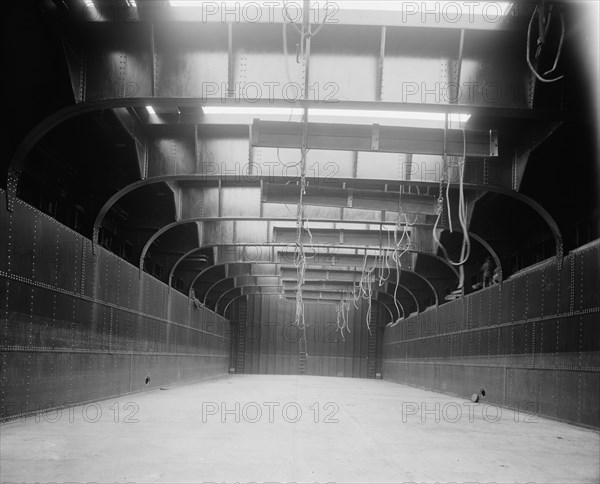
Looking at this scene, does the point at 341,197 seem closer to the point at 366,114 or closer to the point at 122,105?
the point at 366,114

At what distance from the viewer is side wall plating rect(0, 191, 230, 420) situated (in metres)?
10.4

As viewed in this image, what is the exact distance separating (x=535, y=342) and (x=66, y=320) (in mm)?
10206

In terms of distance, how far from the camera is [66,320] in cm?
1277

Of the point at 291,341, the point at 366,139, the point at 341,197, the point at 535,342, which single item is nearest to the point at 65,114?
the point at 366,139

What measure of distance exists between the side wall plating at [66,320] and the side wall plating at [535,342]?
9.86 meters

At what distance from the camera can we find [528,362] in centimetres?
1531

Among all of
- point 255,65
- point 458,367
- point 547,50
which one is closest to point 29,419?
point 255,65

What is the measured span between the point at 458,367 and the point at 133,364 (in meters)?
10.9

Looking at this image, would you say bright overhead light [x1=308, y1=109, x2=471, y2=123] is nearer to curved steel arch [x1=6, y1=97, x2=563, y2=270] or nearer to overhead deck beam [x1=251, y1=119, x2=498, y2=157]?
overhead deck beam [x1=251, y1=119, x2=498, y2=157]

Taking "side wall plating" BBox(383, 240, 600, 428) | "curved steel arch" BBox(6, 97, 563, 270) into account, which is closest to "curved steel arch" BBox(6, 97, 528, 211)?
"curved steel arch" BBox(6, 97, 563, 270)

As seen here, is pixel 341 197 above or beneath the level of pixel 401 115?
beneath

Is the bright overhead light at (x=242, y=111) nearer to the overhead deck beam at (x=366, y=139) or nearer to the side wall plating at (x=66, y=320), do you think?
the overhead deck beam at (x=366, y=139)

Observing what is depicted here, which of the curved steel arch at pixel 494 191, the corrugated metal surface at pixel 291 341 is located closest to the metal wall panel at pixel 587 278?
the curved steel arch at pixel 494 191

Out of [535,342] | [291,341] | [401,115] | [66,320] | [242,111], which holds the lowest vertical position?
[291,341]
